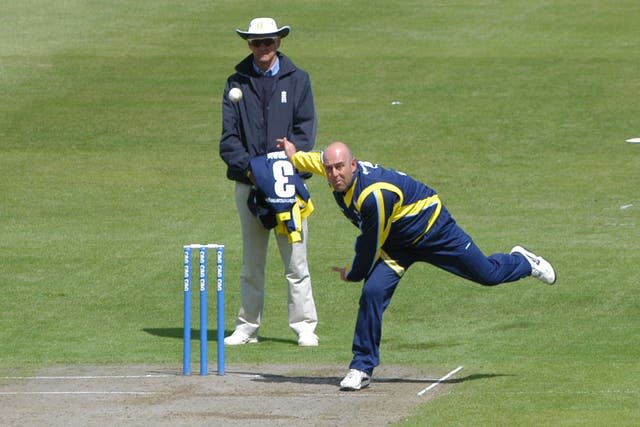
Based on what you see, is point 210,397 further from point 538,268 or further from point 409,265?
point 538,268

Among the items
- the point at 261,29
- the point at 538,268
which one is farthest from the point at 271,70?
the point at 538,268

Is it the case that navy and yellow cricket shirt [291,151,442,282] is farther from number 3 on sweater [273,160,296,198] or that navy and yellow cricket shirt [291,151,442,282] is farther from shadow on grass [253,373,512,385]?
number 3 on sweater [273,160,296,198]

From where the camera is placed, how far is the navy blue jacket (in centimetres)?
1235

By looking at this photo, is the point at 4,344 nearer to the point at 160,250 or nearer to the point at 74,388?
the point at 74,388

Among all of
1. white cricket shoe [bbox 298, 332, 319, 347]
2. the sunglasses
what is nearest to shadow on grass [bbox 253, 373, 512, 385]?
white cricket shoe [bbox 298, 332, 319, 347]

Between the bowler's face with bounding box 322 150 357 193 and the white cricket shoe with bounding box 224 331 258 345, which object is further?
the white cricket shoe with bounding box 224 331 258 345

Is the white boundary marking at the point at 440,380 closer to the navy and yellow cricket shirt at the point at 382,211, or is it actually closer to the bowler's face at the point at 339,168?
the navy and yellow cricket shirt at the point at 382,211

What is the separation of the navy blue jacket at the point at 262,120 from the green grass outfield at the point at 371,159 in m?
1.64

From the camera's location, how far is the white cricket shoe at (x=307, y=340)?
12359mm

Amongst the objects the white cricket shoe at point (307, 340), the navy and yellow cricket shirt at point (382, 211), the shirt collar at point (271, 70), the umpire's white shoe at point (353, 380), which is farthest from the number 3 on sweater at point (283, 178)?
the umpire's white shoe at point (353, 380)

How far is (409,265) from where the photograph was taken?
35.1ft

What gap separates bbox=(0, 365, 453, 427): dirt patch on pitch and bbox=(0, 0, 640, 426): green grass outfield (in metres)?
0.38

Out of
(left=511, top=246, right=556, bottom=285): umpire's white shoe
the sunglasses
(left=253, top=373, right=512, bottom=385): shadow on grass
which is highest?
the sunglasses

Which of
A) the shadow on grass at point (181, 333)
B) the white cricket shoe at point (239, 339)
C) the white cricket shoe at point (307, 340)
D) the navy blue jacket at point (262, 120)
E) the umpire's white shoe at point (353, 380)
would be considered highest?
the navy blue jacket at point (262, 120)
